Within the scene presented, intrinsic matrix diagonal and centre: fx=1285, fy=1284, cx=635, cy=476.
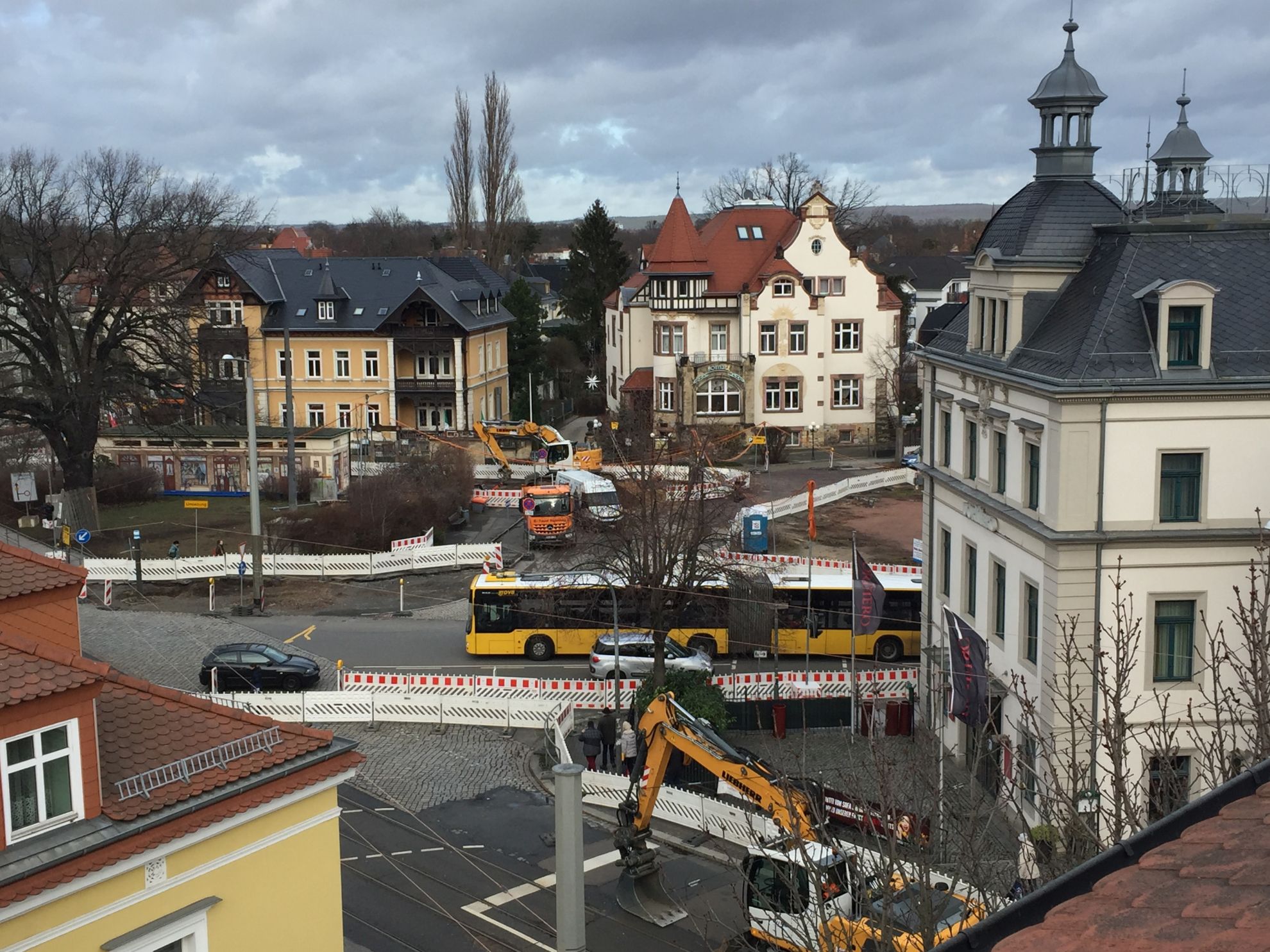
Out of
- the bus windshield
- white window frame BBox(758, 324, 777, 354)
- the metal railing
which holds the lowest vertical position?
the bus windshield

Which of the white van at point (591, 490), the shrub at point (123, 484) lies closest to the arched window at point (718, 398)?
the white van at point (591, 490)

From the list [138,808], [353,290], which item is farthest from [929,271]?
[138,808]

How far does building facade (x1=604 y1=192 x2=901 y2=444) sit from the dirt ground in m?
11.3

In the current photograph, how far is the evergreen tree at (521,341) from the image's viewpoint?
76938 mm

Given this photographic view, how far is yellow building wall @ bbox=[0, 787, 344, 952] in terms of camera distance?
1081 centimetres

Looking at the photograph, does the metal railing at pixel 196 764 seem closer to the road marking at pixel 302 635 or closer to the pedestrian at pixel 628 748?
the pedestrian at pixel 628 748

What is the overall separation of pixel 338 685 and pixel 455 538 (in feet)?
53.3

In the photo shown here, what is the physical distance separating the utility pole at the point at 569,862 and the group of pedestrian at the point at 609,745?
14731mm

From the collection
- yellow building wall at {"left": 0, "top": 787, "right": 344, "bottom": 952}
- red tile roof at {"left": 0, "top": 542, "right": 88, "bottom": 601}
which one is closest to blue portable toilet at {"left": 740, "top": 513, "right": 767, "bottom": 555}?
yellow building wall at {"left": 0, "top": 787, "right": 344, "bottom": 952}

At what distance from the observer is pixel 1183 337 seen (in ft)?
65.7

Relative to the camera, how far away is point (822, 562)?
37.3 metres

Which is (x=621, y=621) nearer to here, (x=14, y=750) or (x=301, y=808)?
(x=301, y=808)

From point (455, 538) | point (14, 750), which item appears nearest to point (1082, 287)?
point (14, 750)

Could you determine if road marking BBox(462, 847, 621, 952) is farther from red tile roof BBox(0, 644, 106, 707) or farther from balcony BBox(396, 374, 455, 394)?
balcony BBox(396, 374, 455, 394)
